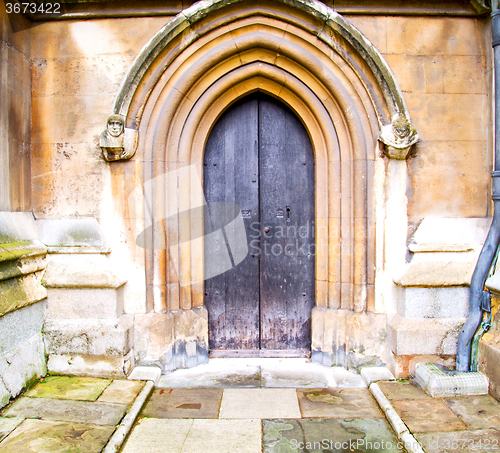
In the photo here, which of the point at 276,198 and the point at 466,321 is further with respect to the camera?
the point at 276,198

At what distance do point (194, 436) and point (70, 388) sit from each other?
4.23 ft

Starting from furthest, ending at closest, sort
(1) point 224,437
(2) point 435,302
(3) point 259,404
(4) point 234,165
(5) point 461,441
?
(4) point 234,165 < (2) point 435,302 < (3) point 259,404 < (1) point 224,437 < (5) point 461,441

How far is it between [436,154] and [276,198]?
5.10 ft

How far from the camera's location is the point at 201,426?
9.15ft

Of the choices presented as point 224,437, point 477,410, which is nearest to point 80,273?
point 224,437

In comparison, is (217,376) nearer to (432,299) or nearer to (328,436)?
(328,436)

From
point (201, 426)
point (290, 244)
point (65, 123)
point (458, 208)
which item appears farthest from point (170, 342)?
point (458, 208)

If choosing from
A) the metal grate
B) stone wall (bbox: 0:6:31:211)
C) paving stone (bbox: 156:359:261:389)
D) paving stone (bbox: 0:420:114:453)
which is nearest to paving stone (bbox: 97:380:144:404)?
paving stone (bbox: 156:359:261:389)

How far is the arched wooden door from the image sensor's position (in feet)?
12.9

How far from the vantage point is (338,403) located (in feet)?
10.2

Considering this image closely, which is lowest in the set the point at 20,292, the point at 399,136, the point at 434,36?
the point at 20,292

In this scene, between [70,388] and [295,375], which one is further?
[295,375]

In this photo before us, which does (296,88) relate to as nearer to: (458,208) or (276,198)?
(276,198)

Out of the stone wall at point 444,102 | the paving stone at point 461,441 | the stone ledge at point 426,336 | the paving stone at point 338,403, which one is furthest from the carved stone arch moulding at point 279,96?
the paving stone at point 461,441
